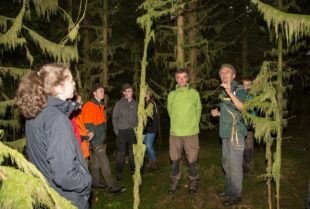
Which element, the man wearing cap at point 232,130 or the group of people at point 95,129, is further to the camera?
the man wearing cap at point 232,130

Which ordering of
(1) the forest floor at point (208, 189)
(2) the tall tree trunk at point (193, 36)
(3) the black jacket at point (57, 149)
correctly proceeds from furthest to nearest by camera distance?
(2) the tall tree trunk at point (193, 36) → (1) the forest floor at point (208, 189) → (3) the black jacket at point (57, 149)

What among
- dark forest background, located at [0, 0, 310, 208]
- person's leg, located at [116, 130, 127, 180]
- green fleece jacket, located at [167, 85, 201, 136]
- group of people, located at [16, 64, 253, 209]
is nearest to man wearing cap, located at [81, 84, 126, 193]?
group of people, located at [16, 64, 253, 209]

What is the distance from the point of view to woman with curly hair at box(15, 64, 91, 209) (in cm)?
289

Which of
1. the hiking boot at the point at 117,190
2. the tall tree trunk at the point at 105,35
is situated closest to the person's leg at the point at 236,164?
the hiking boot at the point at 117,190

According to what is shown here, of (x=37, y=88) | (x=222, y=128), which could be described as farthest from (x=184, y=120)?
(x=37, y=88)

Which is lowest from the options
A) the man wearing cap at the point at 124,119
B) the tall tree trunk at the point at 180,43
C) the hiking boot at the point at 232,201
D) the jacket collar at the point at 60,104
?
the hiking boot at the point at 232,201

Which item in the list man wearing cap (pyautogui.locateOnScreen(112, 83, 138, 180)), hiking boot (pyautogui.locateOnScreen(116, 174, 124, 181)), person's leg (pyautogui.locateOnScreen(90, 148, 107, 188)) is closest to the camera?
person's leg (pyautogui.locateOnScreen(90, 148, 107, 188))

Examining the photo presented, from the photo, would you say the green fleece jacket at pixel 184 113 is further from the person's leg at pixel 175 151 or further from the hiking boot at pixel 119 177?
the hiking boot at pixel 119 177

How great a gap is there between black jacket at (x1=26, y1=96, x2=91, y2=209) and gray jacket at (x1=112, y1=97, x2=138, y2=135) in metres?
5.48

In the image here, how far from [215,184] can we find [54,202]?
7.17 metres

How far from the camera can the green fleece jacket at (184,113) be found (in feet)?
23.7

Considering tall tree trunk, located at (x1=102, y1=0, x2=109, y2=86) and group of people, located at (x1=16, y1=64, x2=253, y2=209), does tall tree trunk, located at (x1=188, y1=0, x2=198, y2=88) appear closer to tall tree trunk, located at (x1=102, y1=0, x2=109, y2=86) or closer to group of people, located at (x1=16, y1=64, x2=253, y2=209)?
group of people, located at (x1=16, y1=64, x2=253, y2=209)

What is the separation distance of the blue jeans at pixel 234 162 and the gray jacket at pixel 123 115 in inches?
118

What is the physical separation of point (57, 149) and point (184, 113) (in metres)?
4.61
